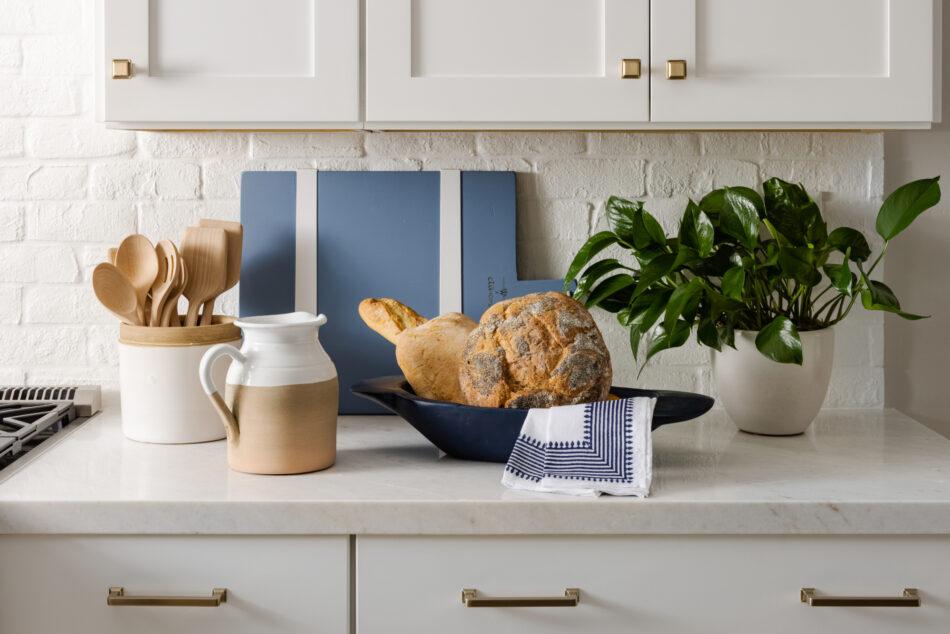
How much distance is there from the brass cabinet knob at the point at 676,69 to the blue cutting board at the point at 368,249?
42cm

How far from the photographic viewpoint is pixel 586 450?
1159 mm

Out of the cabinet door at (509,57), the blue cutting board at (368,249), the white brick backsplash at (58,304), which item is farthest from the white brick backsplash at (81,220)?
the cabinet door at (509,57)

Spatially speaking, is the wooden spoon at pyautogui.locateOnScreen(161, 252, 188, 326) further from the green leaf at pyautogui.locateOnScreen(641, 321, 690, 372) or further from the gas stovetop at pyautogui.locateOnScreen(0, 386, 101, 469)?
the green leaf at pyautogui.locateOnScreen(641, 321, 690, 372)

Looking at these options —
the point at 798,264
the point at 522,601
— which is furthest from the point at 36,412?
the point at 798,264

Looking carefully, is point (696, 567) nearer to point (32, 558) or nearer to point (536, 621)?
point (536, 621)

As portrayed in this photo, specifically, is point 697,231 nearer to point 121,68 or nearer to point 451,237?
point 451,237

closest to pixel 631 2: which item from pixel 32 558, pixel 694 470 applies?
pixel 694 470

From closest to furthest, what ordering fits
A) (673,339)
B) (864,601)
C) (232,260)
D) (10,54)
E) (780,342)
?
1. (864,601)
2. (780,342)
3. (673,339)
4. (232,260)
5. (10,54)

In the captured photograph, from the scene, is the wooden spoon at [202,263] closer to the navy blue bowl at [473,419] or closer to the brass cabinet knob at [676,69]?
the navy blue bowl at [473,419]

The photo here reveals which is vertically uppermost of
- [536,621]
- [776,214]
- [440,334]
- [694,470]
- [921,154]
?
[921,154]

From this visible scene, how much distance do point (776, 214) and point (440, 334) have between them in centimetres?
68

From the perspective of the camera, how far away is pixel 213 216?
5.57ft

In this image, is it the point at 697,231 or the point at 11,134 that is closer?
the point at 697,231

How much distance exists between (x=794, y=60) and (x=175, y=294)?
1.10m
